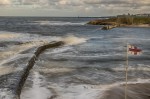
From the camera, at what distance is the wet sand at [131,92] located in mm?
18984

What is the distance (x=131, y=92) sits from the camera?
788 inches

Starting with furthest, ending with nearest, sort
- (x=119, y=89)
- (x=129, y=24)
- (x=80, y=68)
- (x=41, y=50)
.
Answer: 1. (x=129, y=24)
2. (x=41, y=50)
3. (x=80, y=68)
4. (x=119, y=89)

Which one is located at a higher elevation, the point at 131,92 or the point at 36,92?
the point at 36,92

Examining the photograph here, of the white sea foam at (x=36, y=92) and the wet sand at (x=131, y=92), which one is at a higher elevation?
the white sea foam at (x=36, y=92)

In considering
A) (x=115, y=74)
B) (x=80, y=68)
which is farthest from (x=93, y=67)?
(x=115, y=74)

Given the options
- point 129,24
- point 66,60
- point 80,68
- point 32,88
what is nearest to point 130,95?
point 32,88

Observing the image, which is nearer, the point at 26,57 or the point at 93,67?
the point at 93,67

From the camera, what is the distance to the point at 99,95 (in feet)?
64.0

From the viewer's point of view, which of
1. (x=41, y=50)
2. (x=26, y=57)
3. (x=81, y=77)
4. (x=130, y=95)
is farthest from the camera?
(x=41, y=50)

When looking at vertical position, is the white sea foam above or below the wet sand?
above

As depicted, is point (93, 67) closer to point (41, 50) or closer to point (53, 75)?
point (53, 75)

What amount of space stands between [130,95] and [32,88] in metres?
6.21

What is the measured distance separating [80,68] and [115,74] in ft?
12.3

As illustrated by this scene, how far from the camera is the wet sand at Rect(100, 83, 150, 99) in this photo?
747 inches
